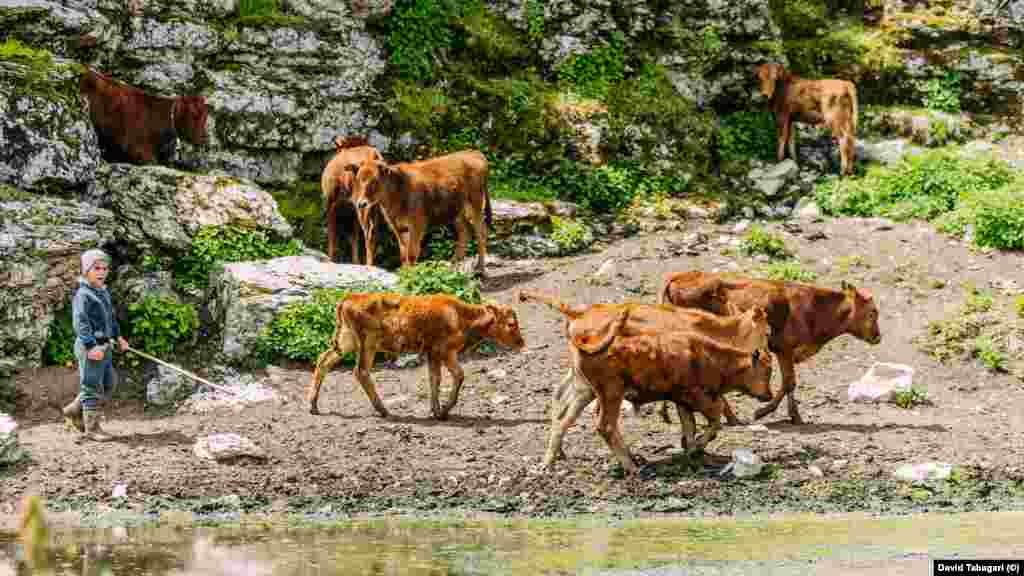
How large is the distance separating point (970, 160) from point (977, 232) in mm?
2702

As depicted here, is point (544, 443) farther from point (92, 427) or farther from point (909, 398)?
point (92, 427)

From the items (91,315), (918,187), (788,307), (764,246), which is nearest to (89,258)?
(91,315)

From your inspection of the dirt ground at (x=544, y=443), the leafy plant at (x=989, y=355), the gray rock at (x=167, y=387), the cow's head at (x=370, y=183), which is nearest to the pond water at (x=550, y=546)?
the dirt ground at (x=544, y=443)

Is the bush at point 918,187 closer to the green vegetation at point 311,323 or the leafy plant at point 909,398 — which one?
the leafy plant at point 909,398

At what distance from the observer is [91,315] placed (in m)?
14.4

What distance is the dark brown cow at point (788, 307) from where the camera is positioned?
1512 cm

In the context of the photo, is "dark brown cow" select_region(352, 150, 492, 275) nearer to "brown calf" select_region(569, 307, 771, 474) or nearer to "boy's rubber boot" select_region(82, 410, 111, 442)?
"boy's rubber boot" select_region(82, 410, 111, 442)

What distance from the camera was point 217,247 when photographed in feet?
59.6

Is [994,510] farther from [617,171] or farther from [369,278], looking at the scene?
[617,171]

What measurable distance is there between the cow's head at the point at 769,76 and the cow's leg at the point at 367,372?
36.2 ft

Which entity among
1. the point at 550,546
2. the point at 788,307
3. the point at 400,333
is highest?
the point at 788,307

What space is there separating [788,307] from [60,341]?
27.6 ft

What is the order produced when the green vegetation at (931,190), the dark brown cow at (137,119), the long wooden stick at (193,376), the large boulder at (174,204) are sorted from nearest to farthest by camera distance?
the long wooden stick at (193,376) < the large boulder at (174,204) < the dark brown cow at (137,119) < the green vegetation at (931,190)

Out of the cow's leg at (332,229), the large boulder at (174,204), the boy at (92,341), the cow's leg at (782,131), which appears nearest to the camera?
the boy at (92,341)
